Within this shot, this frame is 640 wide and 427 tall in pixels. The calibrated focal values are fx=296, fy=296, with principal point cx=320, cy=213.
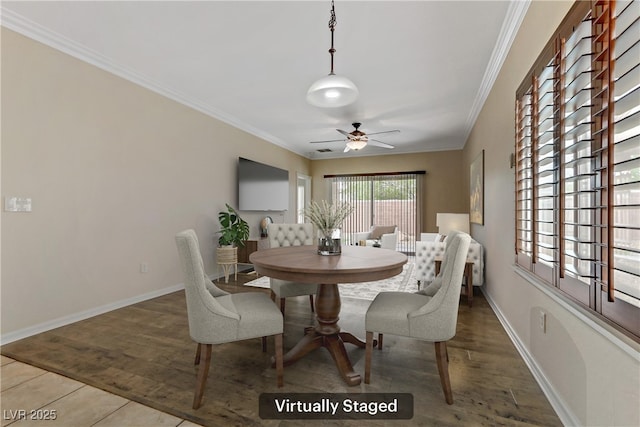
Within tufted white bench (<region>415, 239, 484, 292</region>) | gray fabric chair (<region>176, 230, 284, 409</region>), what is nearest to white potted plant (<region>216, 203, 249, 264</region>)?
tufted white bench (<region>415, 239, 484, 292</region>)

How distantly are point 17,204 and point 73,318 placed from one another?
3.84 feet

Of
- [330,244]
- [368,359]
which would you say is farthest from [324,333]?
[330,244]

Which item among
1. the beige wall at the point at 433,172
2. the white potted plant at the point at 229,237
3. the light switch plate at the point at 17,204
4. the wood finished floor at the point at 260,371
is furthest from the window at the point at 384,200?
the light switch plate at the point at 17,204

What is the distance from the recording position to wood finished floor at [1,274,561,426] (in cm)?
155

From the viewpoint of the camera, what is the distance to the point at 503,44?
8.74 feet

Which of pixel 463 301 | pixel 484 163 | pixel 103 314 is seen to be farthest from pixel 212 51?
pixel 463 301

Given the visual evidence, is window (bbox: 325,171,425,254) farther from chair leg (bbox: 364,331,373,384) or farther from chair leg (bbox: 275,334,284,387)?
chair leg (bbox: 275,334,284,387)

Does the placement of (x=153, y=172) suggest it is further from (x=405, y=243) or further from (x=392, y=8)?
(x=405, y=243)

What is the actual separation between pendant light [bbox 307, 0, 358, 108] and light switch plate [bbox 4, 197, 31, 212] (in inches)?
102

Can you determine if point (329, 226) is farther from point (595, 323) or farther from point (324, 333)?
point (595, 323)

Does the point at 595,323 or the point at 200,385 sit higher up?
the point at 595,323

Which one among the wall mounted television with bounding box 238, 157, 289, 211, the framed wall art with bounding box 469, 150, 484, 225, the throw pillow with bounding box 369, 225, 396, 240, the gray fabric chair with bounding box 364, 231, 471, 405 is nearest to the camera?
the gray fabric chair with bounding box 364, 231, 471, 405

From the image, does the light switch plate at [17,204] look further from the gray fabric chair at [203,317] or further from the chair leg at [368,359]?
the chair leg at [368,359]

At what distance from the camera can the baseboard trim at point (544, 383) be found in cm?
145
